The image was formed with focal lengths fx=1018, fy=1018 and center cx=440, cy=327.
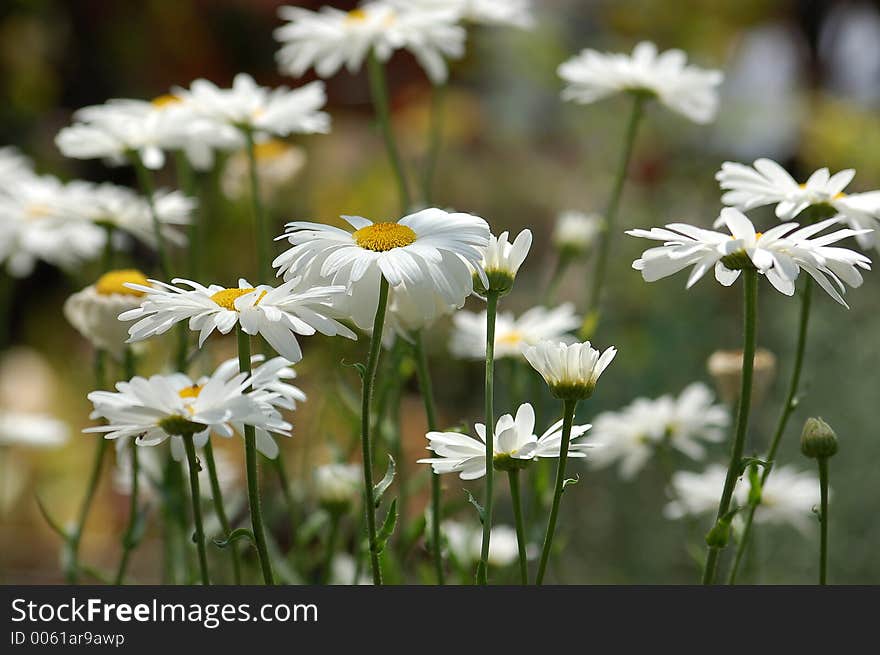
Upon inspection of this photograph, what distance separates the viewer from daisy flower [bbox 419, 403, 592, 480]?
45cm

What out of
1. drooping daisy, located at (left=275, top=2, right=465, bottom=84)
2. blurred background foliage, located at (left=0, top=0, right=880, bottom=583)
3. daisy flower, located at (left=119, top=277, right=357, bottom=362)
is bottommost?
daisy flower, located at (left=119, top=277, right=357, bottom=362)

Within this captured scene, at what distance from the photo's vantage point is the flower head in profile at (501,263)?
468 mm

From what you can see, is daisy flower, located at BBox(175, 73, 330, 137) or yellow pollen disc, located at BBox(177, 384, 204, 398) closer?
yellow pollen disc, located at BBox(177, 384, 204, 398)

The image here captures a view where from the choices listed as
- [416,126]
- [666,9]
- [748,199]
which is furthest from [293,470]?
[666,9]

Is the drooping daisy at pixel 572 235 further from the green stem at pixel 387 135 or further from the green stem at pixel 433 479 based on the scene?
the green stem at pixel 433 479

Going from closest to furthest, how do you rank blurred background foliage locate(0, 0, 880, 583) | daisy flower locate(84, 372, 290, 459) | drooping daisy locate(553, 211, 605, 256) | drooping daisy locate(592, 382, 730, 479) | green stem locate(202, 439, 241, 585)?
daisy flower locate(84, 372, 290, 459)
green stem locate(202, 439, 241, 585)
drooping daisy locate(592, 382, 730, 479)
drooping daisy locate(553, 211, 605, 256)
blurred background foliage locate(0, 0, 880, 583)

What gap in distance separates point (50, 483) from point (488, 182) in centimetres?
132

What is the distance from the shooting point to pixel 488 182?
2686 mm

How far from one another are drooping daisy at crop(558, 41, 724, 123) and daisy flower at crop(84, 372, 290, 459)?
473mm

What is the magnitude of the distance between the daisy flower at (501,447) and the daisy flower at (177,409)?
7 centimetres

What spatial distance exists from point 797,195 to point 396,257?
0.24 metres

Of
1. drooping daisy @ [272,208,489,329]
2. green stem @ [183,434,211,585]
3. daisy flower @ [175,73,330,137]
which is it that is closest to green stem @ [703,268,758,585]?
drooping daisy @ [272,208,489,329]

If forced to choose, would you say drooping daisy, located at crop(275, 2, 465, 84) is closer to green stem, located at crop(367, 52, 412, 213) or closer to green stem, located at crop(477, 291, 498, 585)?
green stem, located at crop(367, 52, 412, 213)

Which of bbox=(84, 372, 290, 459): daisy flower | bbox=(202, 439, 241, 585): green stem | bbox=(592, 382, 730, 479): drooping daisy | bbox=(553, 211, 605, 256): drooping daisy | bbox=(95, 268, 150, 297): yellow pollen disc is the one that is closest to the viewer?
bbox=(84, 372, 290, 459): daisy flower
